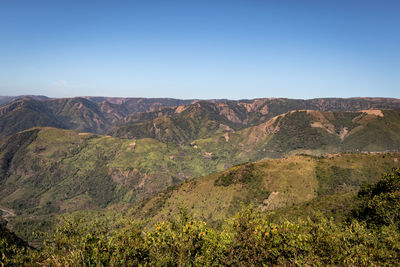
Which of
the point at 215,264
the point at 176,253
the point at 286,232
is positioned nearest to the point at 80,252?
the point at 176,253

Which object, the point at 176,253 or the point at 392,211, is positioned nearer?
the point at 176,253

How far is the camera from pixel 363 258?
34.4 meters

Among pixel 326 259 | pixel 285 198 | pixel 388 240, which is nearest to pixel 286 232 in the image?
pixel 326 259

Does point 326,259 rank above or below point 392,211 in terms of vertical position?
above

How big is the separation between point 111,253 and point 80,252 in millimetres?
8138

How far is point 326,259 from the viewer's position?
1459 inches

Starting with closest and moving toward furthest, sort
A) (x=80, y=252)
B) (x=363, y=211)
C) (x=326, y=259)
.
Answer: (x=80, y=252)
(x=326, y=259)
(x=363, y=211)

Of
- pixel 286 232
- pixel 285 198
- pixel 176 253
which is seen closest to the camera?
pixel 176 253

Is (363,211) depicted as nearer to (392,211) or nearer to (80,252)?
(392,211)

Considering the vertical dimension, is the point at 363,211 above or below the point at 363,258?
below

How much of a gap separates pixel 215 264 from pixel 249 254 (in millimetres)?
6488

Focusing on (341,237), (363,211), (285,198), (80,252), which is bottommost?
(285,198)

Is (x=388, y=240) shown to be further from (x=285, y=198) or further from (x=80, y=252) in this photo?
(x=285, y=198)

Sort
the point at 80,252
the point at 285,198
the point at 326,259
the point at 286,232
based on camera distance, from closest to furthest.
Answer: the point at 80,252
the point at 326,259
the point at 286,232
the point at 285,198
